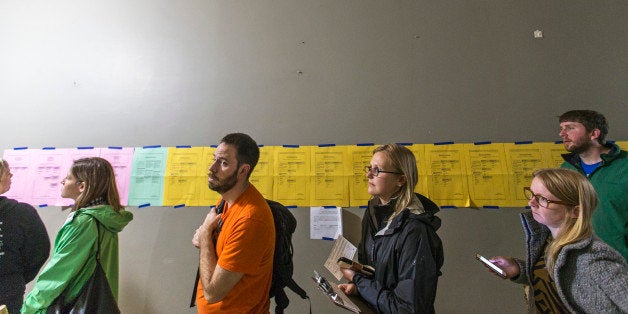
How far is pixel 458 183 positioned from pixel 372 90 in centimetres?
91

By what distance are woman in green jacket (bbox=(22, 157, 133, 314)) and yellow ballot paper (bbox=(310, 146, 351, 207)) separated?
3.84 ft

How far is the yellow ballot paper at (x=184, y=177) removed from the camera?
2.30 meters

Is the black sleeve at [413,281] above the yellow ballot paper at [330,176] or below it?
below

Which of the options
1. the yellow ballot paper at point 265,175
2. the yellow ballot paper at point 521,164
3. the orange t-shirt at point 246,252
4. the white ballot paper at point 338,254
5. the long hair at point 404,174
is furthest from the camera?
the yellow ballot paper at point 265,175

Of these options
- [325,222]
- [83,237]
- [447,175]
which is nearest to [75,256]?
[83,237]

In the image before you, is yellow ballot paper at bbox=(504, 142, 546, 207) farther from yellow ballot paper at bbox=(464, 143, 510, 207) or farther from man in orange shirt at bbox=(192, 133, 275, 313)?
man in orange shirt at bbox=(192, 133, 275, 313)

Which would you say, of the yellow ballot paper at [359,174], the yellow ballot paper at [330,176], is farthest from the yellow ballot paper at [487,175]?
the yellow ballot paper at [330,176]

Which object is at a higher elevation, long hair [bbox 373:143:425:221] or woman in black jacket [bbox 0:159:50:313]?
long hair [bbox 373:143:425:221]

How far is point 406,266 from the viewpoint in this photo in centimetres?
117

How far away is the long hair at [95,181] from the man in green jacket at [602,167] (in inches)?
104

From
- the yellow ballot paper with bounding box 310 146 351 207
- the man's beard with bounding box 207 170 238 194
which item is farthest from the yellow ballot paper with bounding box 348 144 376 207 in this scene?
the man's beard with bounding box 207 170 238 194

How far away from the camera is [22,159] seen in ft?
8.13

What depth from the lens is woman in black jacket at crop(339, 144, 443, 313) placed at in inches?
44.8

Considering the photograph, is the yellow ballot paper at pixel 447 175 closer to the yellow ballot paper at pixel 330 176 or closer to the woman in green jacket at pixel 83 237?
the yellow ballot paper at pixel 330 176
